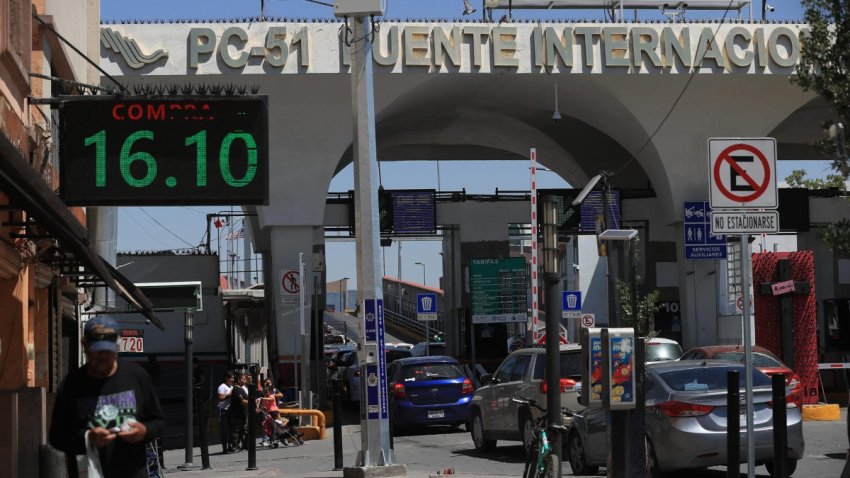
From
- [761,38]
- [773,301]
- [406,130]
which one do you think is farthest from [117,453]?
[406,130]

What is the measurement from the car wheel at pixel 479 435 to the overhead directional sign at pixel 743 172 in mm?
11120

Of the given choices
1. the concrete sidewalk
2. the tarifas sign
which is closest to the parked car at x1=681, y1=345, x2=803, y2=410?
the concrete sidewalk

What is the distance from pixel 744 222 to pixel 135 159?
556 centimetres

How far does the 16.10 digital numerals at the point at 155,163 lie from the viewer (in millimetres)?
12562

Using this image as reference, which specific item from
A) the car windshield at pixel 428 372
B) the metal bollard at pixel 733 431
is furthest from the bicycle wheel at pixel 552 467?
the car windshield at pixel 428 372

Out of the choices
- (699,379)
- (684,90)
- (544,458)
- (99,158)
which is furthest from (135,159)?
(684,90)

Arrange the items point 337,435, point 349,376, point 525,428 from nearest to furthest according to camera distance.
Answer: point 337,435
point 525,428
point 349,376

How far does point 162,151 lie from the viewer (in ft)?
41.5

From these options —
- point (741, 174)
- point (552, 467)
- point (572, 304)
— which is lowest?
point (552, 467)

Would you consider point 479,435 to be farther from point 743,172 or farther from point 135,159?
point 743,172

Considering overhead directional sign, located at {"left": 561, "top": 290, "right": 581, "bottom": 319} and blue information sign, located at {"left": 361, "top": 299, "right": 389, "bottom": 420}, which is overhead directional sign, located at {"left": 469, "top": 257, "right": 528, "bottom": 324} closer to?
overhead directional sign, located at {"left": 561, "top": 290, "right": 581, "bottom": 319}

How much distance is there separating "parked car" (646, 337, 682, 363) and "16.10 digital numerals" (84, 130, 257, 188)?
1242 cm

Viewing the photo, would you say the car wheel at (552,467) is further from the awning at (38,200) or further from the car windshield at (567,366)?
the car windshield at (567,366)

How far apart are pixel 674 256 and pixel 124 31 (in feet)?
62.4
